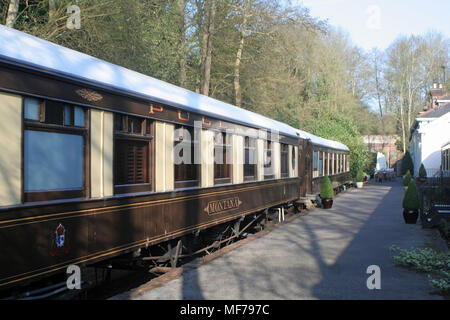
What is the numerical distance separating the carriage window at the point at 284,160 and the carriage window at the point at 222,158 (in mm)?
4469

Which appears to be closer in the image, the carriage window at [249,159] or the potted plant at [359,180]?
the carriage window at [249,159]

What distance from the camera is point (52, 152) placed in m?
4.60

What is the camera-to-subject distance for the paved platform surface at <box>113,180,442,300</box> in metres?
5.82

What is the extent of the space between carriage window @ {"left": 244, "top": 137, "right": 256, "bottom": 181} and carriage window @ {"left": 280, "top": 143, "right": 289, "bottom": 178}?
111 inches

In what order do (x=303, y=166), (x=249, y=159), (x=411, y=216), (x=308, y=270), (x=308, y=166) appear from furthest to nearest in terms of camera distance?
1. (x=308, y=166)
2. (x=303, y=166)
3. (x=411, y=216)
4. (x=249, y=159)
5. (x=308, y=270)

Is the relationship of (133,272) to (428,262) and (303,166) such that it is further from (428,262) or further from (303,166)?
(303,166)

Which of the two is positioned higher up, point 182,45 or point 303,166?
point 182,45

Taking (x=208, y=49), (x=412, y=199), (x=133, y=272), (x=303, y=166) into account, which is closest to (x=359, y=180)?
(x=303, y=166)

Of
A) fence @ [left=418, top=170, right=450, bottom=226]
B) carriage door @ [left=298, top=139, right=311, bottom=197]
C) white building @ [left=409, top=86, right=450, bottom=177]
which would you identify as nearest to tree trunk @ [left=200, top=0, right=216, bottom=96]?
carriage door @ [left=298, top=139, right=311, bottom=197]

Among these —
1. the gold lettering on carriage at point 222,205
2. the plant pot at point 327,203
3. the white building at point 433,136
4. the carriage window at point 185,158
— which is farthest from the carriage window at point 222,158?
the white building at point 433,136

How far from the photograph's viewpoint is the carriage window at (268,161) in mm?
11914

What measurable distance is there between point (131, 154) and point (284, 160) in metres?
8.56

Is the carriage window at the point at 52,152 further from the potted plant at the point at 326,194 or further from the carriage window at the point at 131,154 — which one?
the potted plant at the point at 326,194
